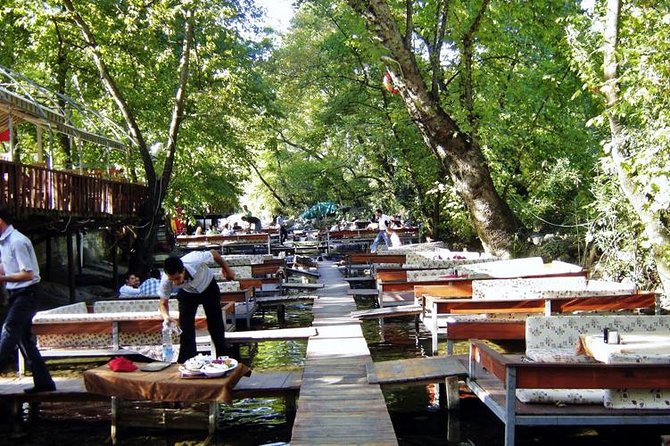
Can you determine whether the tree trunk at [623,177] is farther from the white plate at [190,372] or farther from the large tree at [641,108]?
the white plate at [190,372]

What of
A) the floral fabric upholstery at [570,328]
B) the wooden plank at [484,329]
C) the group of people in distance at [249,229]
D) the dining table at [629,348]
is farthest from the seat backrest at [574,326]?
the group of people in distance at [249,229]

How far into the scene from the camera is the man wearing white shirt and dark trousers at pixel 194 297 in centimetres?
769

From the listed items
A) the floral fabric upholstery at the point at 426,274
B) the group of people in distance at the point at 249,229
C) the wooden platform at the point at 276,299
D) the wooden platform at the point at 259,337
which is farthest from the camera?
the group of people in distance at the point at 249,229

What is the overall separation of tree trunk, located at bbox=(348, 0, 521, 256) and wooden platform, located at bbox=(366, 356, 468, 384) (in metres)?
6.05

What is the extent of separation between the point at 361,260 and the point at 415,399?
1040cm

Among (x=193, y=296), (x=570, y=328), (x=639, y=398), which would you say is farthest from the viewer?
(x=193, y=296)

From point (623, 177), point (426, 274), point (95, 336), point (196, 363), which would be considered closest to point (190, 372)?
point (196, 363)

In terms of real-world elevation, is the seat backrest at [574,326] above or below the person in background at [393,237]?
below

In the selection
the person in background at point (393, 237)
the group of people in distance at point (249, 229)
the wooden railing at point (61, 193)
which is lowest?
the person in background at point (393, 237)

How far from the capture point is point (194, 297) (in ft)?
26.1

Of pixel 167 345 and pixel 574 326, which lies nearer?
pixel 574 326

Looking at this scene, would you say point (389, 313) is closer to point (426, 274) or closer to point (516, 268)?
point (426, 274)

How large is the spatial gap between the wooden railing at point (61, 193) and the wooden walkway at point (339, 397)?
720cm

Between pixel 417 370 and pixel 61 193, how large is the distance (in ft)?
39.9
